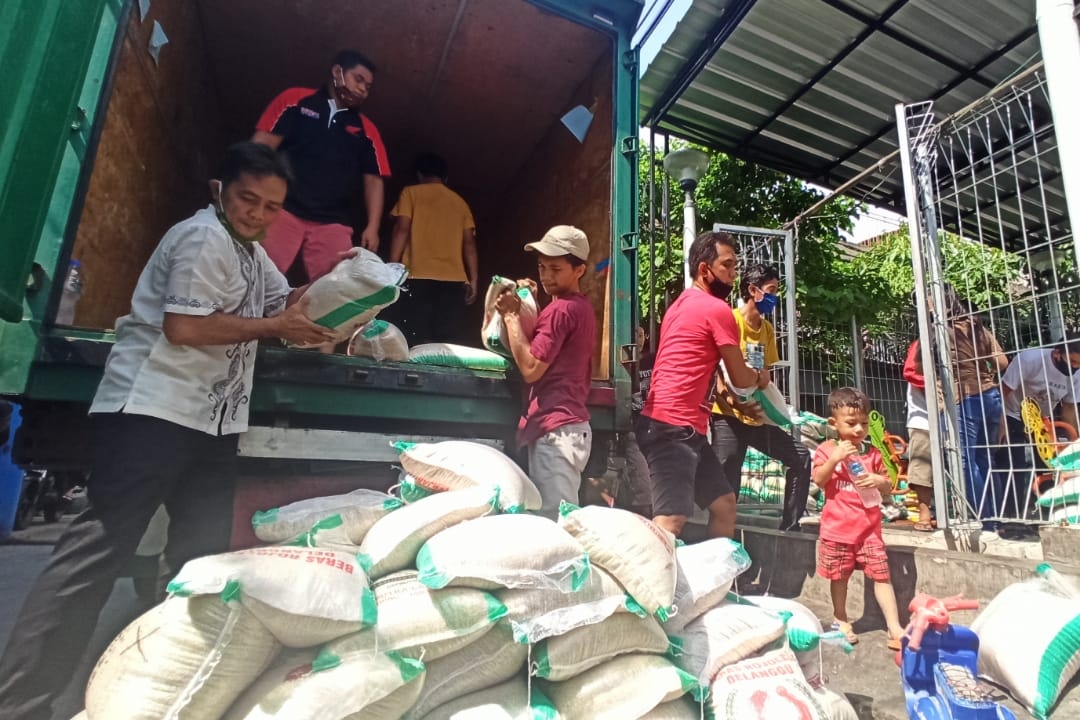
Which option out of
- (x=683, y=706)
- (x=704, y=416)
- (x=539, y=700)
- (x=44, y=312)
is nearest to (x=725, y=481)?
(x=704, y=416)

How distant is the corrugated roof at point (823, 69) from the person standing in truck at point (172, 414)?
3129mm

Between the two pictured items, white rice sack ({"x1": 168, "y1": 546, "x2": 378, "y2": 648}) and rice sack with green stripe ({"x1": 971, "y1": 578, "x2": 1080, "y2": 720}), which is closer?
white rice sack ({"x1": 168, "y1": 546, "x2": 378, "y2": 648})

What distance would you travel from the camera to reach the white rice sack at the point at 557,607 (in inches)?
56.7

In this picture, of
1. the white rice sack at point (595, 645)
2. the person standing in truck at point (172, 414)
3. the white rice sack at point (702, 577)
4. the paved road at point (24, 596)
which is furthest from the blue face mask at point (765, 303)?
the paved road at point (24, 596)

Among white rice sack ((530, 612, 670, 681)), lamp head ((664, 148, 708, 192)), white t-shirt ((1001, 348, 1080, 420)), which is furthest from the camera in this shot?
lamp head ((664, 148, 708, 192))

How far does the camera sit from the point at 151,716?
1227 millimetres

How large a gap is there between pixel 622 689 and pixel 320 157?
2.84m

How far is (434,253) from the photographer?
3.76 meters

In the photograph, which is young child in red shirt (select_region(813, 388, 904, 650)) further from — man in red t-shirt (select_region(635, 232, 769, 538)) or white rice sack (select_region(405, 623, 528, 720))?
white rice sack (select_region(405, 623, 528, 720))

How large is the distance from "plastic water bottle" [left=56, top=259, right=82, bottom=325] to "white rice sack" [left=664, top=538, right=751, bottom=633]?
2028 millimetres

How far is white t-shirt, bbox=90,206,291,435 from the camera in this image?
1.67m

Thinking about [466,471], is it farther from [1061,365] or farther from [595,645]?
[1061,365]

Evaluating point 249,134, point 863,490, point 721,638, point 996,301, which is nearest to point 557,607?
point 721,638

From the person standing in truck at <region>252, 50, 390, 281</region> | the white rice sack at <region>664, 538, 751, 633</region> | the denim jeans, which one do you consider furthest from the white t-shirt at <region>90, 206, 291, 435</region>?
the denim jeans
